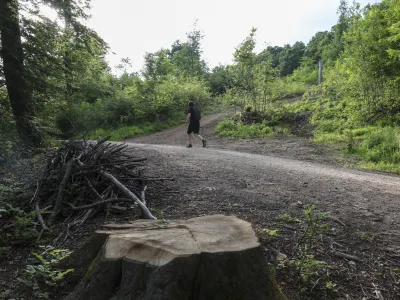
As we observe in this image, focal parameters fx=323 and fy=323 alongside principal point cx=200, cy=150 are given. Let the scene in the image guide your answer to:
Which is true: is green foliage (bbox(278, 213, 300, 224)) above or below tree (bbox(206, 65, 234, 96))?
below

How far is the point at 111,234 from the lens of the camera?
268cm

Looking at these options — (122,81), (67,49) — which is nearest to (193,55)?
(122,81)

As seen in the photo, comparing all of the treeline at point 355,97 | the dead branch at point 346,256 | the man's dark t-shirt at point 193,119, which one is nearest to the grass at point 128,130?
the treeline at point 355,97

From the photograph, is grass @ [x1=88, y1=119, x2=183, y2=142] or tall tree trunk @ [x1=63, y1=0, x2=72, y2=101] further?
grass @ [x1=88, y1=119, x2=183, y2=142]

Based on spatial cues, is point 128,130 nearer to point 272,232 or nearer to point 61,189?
point 61,189

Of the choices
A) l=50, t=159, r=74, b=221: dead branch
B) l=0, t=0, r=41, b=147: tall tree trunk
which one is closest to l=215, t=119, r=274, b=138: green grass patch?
l=0, t=0, r=41, b=147: tall tree trunk

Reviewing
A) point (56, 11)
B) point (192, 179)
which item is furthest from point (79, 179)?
point (56, 11)

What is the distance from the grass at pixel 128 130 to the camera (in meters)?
17.4

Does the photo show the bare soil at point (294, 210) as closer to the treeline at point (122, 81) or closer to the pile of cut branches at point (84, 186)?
the pile of cut branches at point (84, 186)

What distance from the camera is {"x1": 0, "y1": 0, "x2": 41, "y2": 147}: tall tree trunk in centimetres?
717

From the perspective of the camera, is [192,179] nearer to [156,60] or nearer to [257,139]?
[257,139]

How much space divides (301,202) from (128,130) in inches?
571

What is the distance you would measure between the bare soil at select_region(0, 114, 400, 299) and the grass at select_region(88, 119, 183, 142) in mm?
9219

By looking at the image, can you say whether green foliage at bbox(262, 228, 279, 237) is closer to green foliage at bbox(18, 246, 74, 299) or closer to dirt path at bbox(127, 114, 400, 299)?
dirt path at bbox(127, 114, 400, 299)
